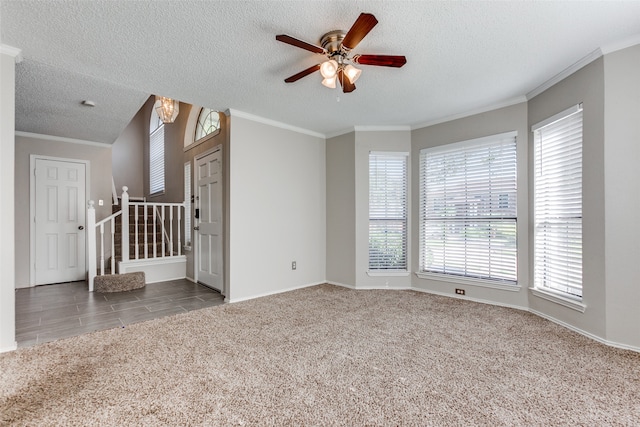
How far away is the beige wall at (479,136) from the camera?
3.38 metres

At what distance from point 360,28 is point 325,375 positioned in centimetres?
227

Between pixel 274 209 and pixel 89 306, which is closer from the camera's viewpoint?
pixel 89 306

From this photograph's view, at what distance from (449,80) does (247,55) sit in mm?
2003

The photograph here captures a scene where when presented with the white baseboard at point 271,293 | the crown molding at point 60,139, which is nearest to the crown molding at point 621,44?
the white baseboard at point 271,293

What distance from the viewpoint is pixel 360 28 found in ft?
5.90

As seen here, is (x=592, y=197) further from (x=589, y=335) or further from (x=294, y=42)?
(x=294, y=42)

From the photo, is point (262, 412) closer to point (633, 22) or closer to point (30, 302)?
point (633, 22)

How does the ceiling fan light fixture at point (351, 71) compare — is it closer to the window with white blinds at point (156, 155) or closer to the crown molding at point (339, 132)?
the crown molding at point (339, 132)

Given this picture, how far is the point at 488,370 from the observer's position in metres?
2.04

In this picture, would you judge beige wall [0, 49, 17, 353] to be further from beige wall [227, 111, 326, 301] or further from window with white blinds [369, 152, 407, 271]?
window with white blinds [369, 152, 407, 271]

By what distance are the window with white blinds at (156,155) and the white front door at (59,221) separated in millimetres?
1650

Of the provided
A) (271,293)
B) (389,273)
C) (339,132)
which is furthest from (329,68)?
(389,273)

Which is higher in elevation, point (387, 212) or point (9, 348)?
point (387, 212)

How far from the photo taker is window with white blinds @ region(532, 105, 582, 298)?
2.75m
